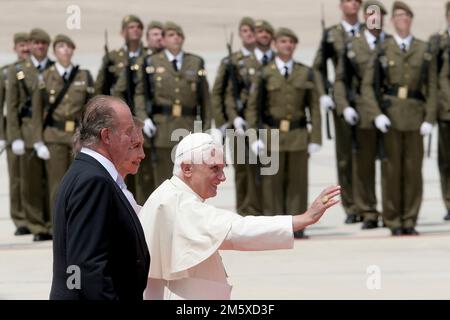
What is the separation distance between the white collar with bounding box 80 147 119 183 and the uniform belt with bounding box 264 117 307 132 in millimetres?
8261

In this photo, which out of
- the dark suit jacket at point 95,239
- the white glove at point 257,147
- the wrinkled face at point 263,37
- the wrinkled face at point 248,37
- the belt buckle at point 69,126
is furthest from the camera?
the wrinkled face at point 248,37

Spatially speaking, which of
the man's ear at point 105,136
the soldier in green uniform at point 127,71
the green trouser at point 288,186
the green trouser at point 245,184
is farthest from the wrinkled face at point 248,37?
the man's ear at point 105,136

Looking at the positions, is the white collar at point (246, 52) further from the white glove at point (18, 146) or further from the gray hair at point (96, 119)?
the gray hair at point (96, 119)

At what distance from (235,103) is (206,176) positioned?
26.4 ft

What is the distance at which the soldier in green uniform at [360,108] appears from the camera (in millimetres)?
14055

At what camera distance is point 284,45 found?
13781mm

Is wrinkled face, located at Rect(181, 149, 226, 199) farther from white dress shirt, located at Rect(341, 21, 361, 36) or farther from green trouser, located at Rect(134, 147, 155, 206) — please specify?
white dress shirt, located at Rect(341, 21, 361, 36)

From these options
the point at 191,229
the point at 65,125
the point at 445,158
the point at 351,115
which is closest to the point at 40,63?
the point at 65,125

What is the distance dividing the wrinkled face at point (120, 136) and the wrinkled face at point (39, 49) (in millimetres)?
8556

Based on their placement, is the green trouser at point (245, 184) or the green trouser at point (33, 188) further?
the green trouser at point (245, 184)

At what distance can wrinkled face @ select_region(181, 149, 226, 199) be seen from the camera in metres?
6.26

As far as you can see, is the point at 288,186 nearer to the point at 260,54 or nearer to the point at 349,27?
the point at 260,54
